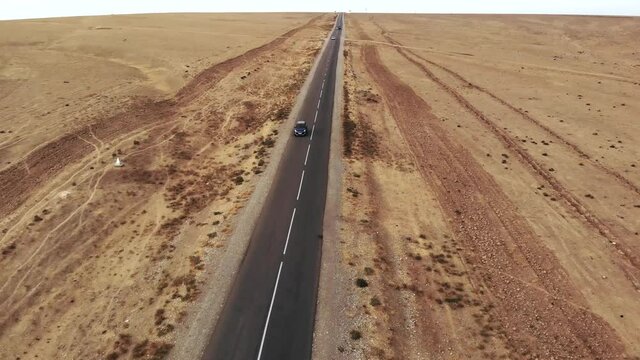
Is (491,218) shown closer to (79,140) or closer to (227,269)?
(227,269)

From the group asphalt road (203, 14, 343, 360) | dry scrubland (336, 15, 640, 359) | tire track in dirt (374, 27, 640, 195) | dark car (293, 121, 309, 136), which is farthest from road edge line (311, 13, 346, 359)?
tire track in dirt (374, 27, 640, 195)

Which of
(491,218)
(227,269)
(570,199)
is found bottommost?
(227,269)

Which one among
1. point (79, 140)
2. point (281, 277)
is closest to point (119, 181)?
point (79, 140)

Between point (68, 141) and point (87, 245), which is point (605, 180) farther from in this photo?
point (68, 141)

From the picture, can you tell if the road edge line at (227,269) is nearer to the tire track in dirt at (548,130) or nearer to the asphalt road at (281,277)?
the asphalt road at (281,277)

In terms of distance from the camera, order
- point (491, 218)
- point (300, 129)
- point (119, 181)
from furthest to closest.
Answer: point (300, 129) → point (119, 181) → point (491, 218)

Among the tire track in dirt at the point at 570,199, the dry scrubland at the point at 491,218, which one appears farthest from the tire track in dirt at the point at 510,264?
the tire track in dirt at the point at 570,199
